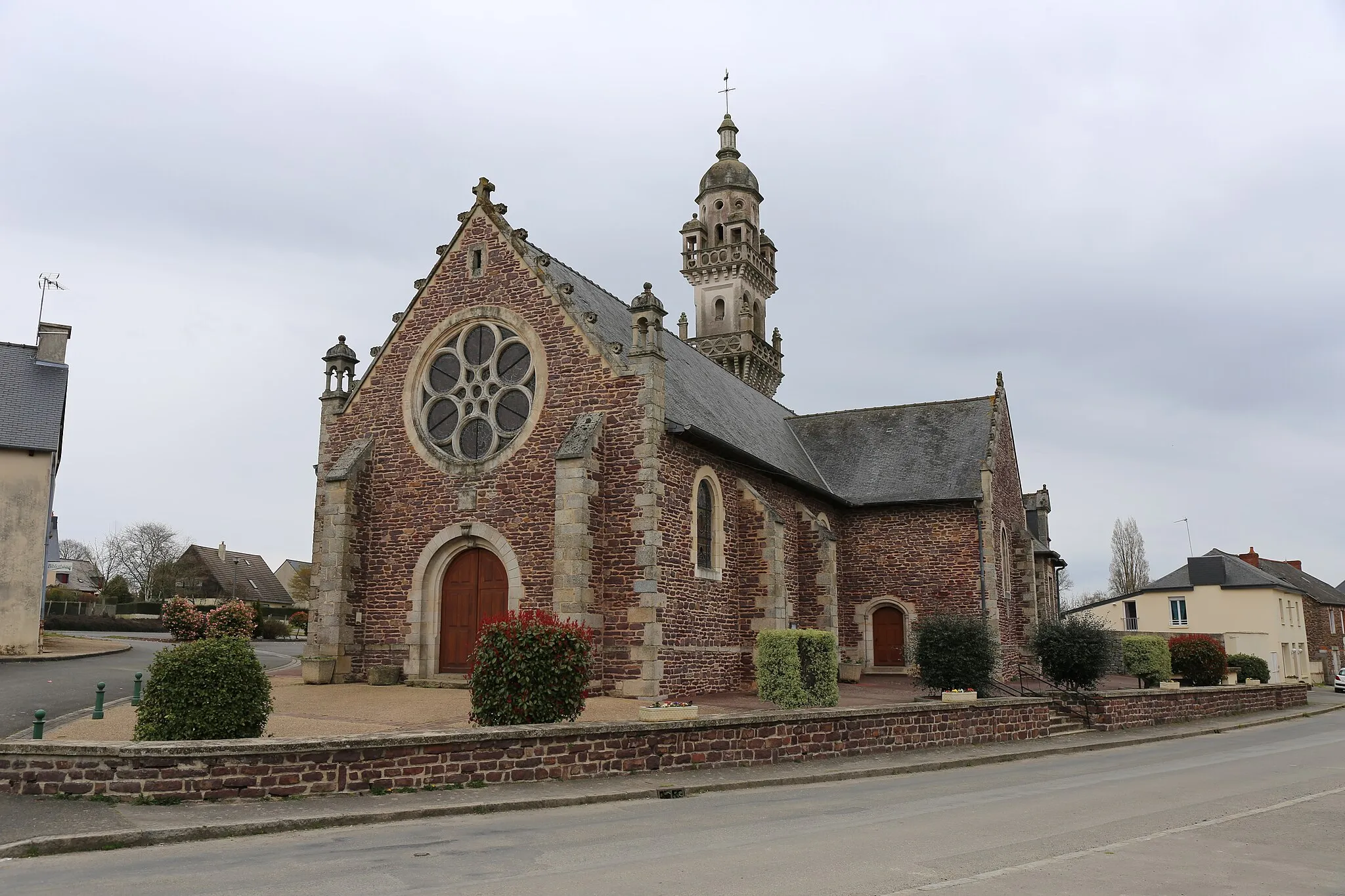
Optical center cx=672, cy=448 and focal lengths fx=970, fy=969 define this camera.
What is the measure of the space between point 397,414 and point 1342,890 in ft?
61.3

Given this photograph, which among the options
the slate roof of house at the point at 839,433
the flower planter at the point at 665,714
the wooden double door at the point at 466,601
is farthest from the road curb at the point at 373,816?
the slate roof of house at the point at 839,433

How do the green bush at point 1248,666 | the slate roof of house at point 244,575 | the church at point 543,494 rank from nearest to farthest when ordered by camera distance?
the church at point 543,494
the green bush at point 1248,666
the slate roof of house at point 244,575

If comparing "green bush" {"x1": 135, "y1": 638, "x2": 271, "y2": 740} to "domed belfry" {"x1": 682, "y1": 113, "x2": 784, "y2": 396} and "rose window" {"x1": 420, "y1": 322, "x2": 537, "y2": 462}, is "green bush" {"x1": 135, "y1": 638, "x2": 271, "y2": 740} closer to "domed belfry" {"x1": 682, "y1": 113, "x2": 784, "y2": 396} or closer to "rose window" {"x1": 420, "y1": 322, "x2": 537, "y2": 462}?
"rose window" {"x1": 420, "y1": 322, "x2": 537, "y2": 462}

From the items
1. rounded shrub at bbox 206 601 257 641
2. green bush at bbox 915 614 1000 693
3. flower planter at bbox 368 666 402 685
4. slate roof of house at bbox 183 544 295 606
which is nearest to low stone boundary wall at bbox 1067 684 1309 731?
green bush at bbox 915 614 1000 693

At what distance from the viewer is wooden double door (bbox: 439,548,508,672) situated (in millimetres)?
19953

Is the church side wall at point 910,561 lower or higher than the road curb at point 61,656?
higher

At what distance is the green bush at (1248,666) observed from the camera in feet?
119

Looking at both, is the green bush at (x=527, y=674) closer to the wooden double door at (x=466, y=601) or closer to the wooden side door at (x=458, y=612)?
the wooden double door at (x=466, y=601)

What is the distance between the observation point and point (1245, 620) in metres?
49.4

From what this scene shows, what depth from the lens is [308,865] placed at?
795 cm

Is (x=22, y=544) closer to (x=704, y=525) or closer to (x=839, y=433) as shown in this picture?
(x=704, y=525)

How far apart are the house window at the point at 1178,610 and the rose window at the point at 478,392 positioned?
44462 millimetres

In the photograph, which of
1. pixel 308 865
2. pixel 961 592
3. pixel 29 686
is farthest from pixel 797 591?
pixel 308 865

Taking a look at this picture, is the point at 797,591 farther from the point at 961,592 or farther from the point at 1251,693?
the point at 1251,693
